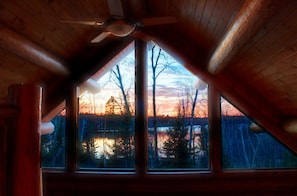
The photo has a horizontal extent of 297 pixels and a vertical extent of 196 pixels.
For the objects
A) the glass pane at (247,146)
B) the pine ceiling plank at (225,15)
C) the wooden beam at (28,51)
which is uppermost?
the pine ceiling plank at (225,15)

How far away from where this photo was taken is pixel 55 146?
16.3 feet

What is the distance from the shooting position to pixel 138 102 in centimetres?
482

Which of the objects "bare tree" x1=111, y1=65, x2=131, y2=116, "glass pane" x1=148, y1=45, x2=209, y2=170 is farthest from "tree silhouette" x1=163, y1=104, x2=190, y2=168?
"bare tree" x1=111, y1=65, x2=131, y2=116

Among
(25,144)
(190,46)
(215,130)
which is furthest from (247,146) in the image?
(25,144)

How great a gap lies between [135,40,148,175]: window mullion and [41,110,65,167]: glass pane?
1.21 metres

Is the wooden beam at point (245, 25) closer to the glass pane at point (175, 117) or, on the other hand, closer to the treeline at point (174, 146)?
the glass pane at point (175, 117)

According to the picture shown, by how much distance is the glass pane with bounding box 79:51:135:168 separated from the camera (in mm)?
4855

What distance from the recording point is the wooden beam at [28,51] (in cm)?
321

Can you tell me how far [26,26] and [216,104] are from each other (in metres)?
2.82

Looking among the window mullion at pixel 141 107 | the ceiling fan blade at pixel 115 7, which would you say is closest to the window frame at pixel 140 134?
the window mullion at pixel 141 107

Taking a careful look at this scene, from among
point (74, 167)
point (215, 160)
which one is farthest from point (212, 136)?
point (74, 167)

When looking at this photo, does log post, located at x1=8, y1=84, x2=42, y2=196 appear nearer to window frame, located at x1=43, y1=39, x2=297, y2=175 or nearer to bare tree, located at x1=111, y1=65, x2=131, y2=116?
window frame, located at x1=43, y1=39, x2=297, y2=175

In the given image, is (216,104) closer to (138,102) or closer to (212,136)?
(212,136)

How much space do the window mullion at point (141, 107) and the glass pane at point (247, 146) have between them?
47.0 inches
